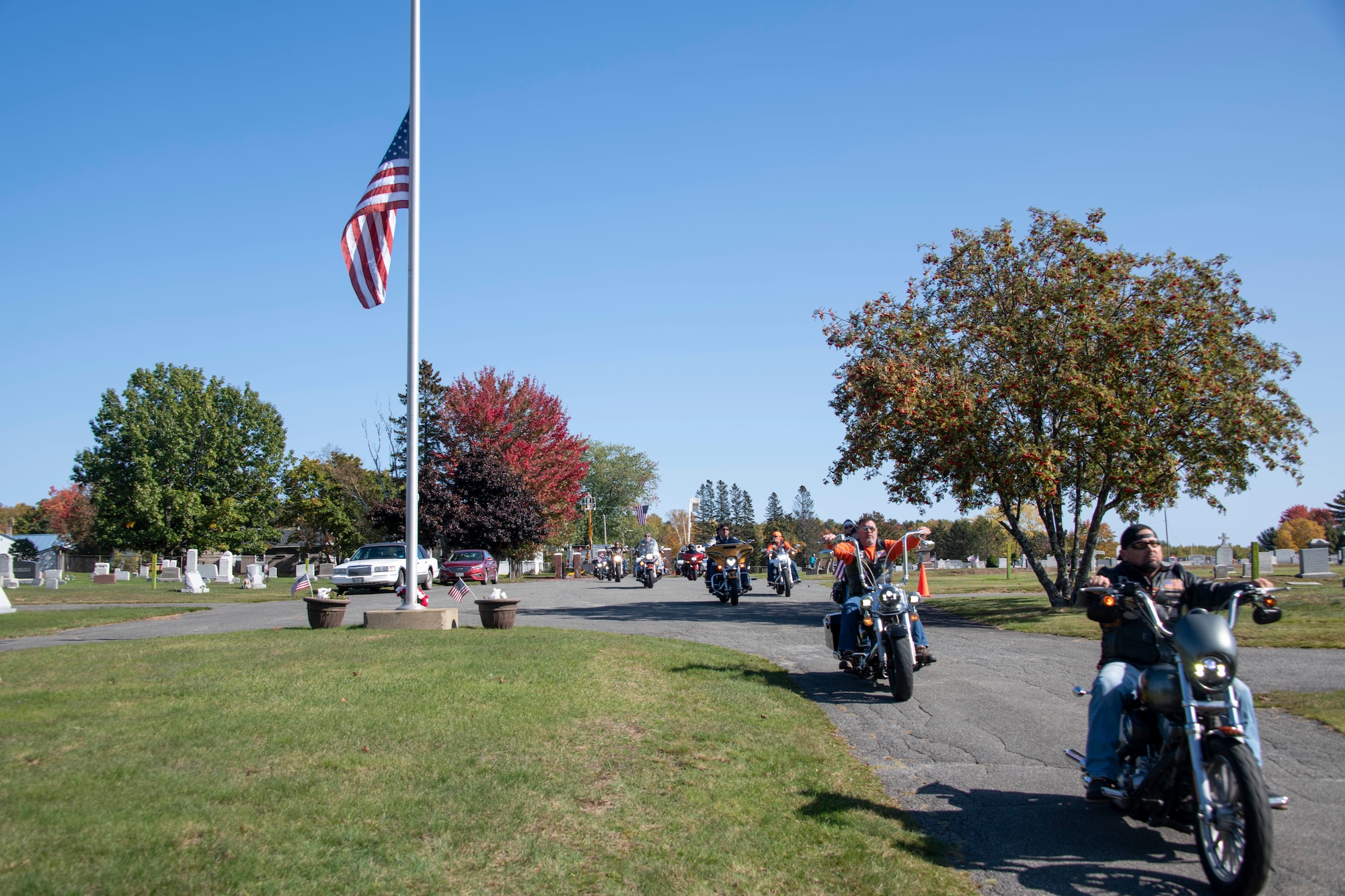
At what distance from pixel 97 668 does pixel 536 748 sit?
5062mm

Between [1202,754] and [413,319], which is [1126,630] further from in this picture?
[413,319]

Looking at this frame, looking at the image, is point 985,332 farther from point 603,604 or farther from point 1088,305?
point 603,604

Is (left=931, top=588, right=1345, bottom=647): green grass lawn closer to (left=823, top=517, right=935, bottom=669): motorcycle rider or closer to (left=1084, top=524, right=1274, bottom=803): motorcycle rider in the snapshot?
(left=823, top=517, right=935, bottom=669): motorcycle rider

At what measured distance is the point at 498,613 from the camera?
14.0 meters

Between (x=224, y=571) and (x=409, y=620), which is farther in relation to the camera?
(x=224, y=571)

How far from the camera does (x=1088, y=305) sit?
19.6 m

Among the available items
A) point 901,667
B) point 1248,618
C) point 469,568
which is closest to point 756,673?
point 901,667

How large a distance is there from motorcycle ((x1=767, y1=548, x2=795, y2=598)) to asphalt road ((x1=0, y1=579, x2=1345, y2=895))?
10.9 m

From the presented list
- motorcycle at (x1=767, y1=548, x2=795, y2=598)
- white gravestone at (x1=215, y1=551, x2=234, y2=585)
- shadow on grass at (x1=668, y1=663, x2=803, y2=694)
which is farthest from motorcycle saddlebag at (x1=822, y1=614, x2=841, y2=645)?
white gravestone at (x1=215, y1=551, x2=234, y2=585)

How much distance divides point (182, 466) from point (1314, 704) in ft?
232

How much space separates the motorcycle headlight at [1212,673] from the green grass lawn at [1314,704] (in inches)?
163

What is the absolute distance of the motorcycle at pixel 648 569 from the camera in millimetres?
A: 32531

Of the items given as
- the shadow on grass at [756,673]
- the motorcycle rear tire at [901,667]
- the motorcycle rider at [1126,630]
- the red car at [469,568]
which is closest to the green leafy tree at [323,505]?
the red car at [469,568]

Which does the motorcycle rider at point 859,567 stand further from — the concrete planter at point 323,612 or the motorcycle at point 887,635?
the concrete planter at point 323,612
